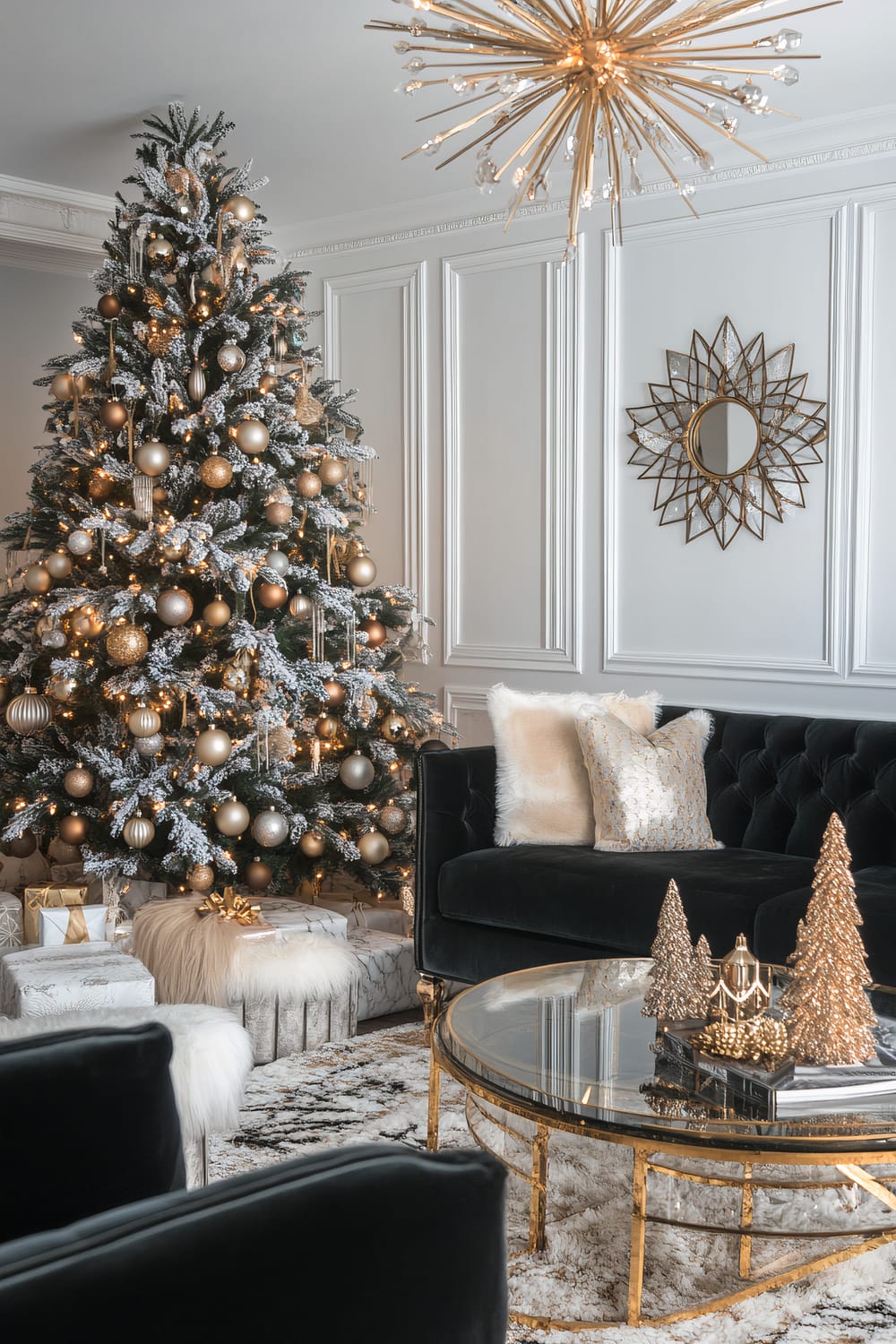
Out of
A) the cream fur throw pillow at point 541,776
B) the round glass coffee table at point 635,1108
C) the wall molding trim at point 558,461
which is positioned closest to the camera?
the round glass coffee table at point 635,1108

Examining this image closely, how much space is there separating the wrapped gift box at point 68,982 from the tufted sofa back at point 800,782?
1.83 metres

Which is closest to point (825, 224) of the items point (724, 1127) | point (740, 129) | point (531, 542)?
point (740, 129)

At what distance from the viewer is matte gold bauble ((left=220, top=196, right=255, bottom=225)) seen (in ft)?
13.8

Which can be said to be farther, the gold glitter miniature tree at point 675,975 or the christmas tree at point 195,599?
the christmas tree at point 195,599

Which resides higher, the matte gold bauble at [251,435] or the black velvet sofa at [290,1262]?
the matte gold bauble at [251,435]

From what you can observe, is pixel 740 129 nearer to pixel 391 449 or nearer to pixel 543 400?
pixel 543 400

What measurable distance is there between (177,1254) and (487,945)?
2665 millimetres

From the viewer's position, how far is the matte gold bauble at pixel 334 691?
420 centimetres

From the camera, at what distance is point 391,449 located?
18.1ft

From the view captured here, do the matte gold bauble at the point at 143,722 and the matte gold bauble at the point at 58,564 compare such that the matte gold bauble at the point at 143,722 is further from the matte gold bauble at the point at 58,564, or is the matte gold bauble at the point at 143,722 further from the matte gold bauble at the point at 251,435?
the matte gold bauble at the point at 251,435

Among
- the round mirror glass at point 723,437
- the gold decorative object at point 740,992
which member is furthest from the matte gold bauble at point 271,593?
the gold decorative object at point 740,992

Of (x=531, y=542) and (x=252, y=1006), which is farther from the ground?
(x=531, y=542)

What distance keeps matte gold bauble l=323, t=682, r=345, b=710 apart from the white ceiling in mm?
1897

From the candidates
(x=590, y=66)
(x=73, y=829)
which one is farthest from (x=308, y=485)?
(x=590, y=66)
